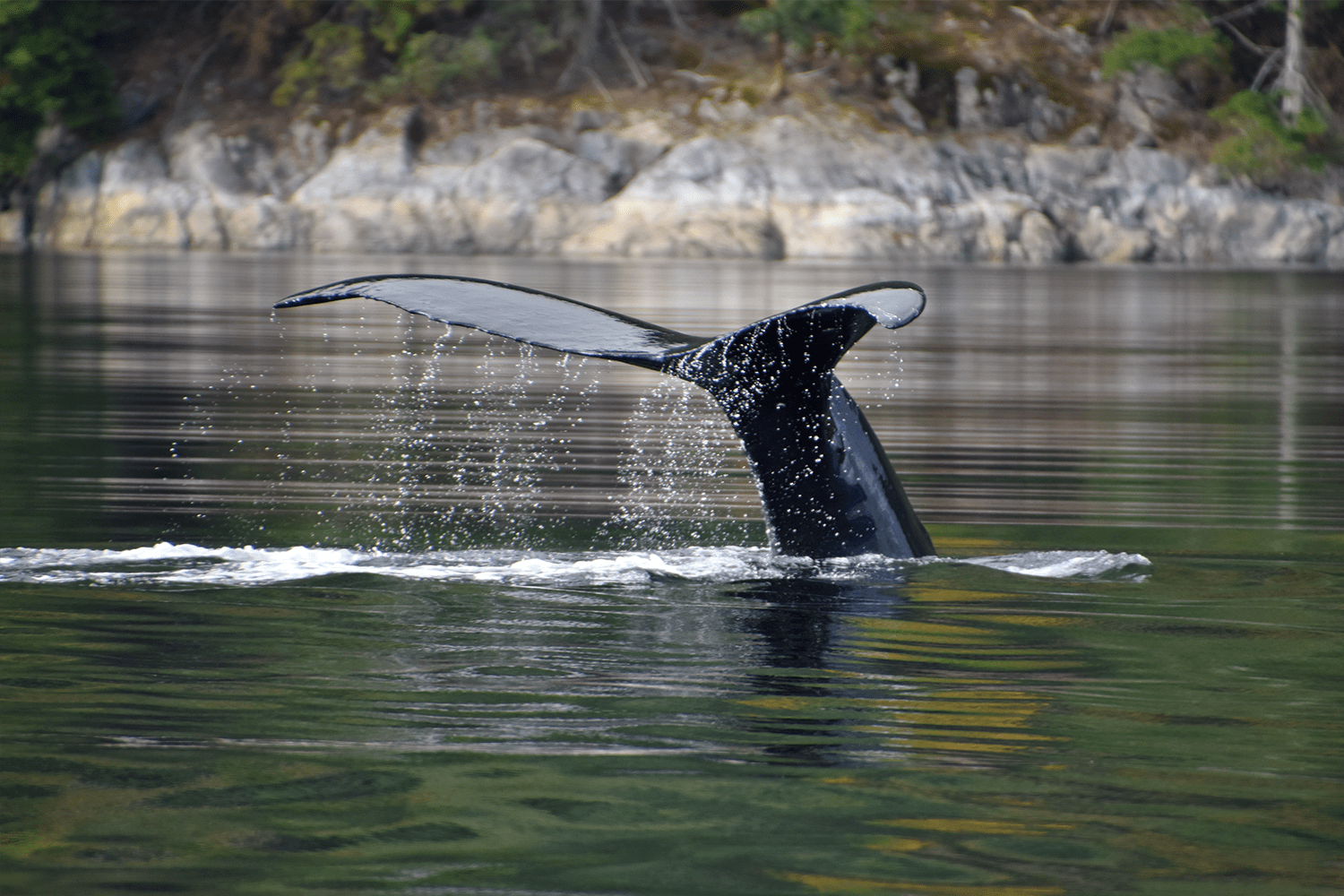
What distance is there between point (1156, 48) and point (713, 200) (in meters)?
15.0

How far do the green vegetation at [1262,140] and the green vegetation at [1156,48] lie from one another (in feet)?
6.72

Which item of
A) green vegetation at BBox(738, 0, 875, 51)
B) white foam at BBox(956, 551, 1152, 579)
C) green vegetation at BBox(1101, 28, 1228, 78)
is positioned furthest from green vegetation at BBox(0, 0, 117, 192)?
white foam at BBox(956, 551, 1152, 579)

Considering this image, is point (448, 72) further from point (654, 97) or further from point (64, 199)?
point (64, 199)

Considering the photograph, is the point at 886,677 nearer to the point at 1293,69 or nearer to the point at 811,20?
the point at 811,20

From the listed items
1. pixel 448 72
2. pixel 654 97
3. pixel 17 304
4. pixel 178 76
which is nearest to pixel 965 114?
pixel 654 97

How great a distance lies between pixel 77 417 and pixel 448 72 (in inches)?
1806

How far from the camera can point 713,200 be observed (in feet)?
172

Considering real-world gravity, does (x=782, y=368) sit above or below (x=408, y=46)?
→ below

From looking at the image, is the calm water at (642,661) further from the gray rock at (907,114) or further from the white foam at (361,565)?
the gray rock at (907,114)

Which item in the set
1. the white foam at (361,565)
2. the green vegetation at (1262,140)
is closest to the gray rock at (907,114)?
the green vegetation at (1262,140)

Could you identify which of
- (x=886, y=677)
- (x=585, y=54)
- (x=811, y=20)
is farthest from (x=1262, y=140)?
(x=886, y=677)

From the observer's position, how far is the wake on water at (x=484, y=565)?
7953mm

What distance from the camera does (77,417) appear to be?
14.6m

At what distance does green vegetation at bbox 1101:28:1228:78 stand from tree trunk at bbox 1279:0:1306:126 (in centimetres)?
222
